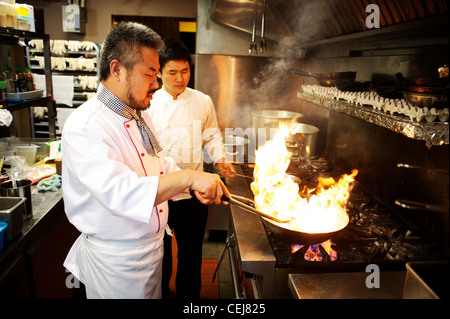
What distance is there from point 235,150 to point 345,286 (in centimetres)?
209

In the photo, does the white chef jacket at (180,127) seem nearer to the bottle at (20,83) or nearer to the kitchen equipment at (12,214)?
the kitchen equipment at (12,214)

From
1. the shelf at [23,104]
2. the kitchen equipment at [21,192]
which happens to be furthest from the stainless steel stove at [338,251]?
the shelf at [23,104]

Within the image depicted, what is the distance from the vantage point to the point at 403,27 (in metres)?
1.85

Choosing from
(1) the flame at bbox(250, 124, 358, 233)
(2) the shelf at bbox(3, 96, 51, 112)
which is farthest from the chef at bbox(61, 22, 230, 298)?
(2) the shelf at bbox(3, 96, 51, 112)


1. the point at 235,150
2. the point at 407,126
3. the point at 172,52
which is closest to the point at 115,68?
the point at 172,52

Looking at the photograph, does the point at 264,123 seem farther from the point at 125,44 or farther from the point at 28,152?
the point at 28,152

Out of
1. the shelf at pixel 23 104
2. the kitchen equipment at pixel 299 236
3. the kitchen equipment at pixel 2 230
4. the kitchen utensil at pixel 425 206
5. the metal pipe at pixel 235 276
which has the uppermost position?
the shelf at pixel 23 104

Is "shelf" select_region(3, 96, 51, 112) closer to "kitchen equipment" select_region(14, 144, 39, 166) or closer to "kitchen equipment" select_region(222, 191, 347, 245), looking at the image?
"kitchen equipment" select_region(14, 144, 39, 166)

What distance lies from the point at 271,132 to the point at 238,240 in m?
1.60

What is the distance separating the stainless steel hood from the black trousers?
1.96 m

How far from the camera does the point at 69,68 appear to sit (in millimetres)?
6027

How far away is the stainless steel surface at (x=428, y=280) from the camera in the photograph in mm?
1038

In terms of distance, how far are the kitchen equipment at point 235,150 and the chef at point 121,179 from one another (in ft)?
5.03
